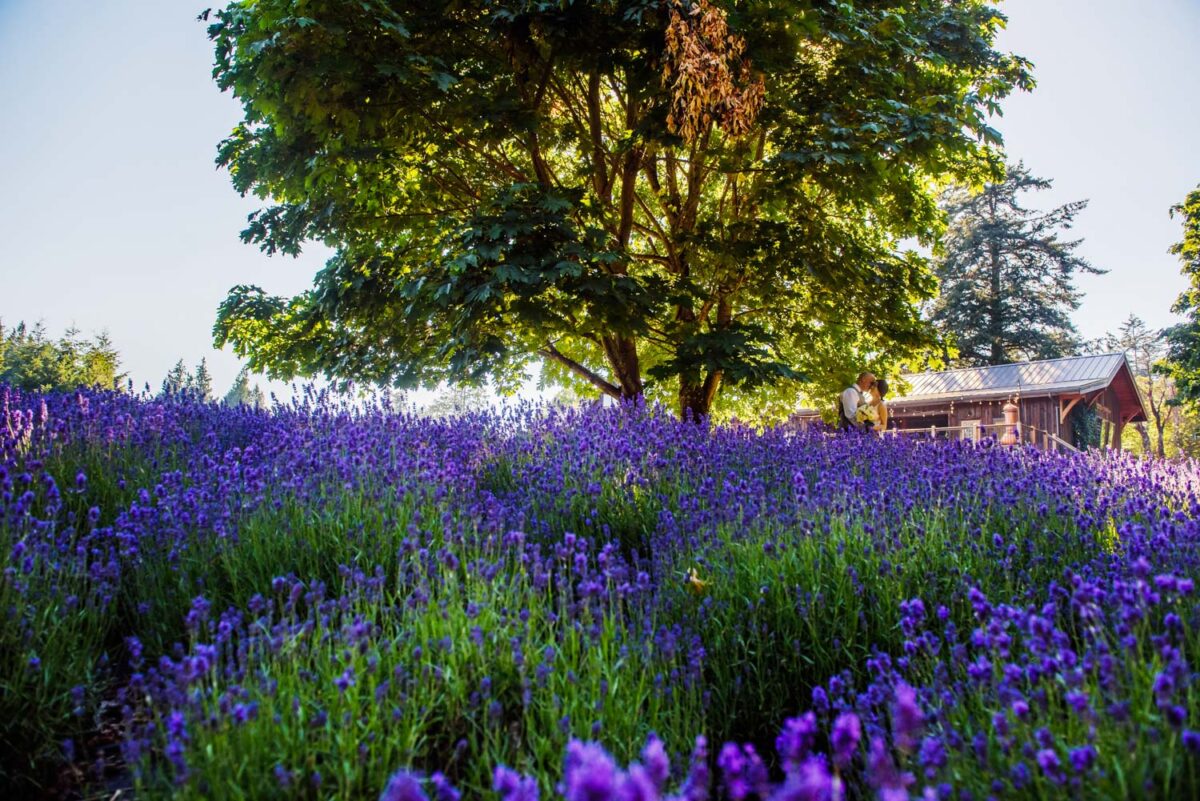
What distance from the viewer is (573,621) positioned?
2.56 metres

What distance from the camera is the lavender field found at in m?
1.71

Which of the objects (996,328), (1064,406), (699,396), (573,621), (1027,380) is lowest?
(573,621)

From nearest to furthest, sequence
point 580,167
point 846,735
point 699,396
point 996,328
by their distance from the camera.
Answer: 1. point 846,735
2. point 699,396
3. point 580,167
4. point 996,328

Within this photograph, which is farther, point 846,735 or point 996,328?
point 996,328

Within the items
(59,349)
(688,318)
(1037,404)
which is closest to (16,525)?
(688,318)

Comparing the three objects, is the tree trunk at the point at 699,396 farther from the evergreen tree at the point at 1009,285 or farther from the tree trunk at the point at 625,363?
the evergreen tree at the point at 1009,285

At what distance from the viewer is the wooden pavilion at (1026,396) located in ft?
73.2

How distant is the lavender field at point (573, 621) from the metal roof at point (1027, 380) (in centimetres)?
1978

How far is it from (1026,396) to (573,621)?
24295 millimetres

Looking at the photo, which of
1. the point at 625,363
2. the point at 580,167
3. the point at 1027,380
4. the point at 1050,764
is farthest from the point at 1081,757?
the point at 1027,380

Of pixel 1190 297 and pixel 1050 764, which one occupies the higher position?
pixel 1190 297

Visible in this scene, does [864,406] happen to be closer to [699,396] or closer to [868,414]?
[868,414]

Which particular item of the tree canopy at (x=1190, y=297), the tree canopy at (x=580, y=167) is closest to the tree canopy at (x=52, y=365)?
the tree canopy at (x=580, y=167)

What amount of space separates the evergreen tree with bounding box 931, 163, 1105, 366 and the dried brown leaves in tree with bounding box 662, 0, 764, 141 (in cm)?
2822
